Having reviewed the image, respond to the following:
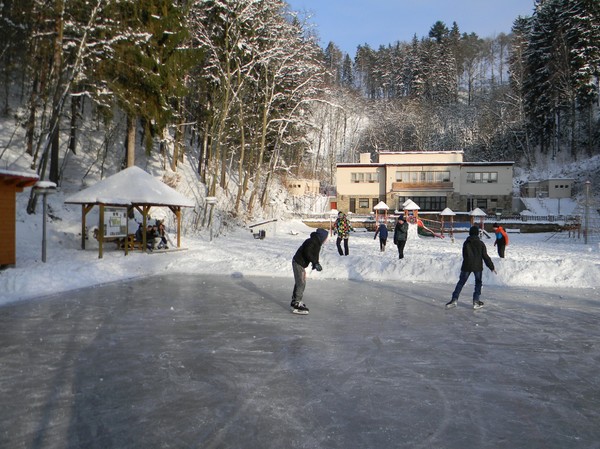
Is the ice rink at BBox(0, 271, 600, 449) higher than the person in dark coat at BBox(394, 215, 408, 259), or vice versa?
the person in dark coat at BBox(394, 215, 408, 259)

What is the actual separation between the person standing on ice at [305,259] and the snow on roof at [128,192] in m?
10.0

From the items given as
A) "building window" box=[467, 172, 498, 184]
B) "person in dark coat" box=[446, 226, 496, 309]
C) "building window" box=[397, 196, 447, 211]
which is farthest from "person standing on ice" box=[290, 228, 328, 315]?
"building window" box=[467, 172, 498, 184]

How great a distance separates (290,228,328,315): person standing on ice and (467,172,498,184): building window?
45.5 meters

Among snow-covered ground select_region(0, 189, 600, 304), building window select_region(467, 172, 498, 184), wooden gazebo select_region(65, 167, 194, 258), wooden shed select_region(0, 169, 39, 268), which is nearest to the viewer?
snow-covered ground select_region(0, 189, 600, 304)

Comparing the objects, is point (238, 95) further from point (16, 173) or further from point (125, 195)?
point (16, 173)

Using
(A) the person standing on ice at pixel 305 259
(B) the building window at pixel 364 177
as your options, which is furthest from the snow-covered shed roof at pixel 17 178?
(B) the building window at pixel 364 177

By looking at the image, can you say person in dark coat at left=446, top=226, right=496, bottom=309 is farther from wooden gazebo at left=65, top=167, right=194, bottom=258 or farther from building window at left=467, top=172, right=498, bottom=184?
building window at left=467, top=172, right=498, bottom=184

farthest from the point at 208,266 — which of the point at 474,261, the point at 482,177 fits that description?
the point at 482,177

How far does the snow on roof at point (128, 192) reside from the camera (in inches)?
634

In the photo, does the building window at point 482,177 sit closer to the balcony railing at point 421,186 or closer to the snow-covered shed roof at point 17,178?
the balcony railing at point 421,186

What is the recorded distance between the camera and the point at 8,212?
1225cm

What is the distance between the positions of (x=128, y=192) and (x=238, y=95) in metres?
14.5

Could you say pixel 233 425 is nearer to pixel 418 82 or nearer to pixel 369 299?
pixel 369 299

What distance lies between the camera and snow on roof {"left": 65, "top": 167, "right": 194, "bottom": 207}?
1611cm
